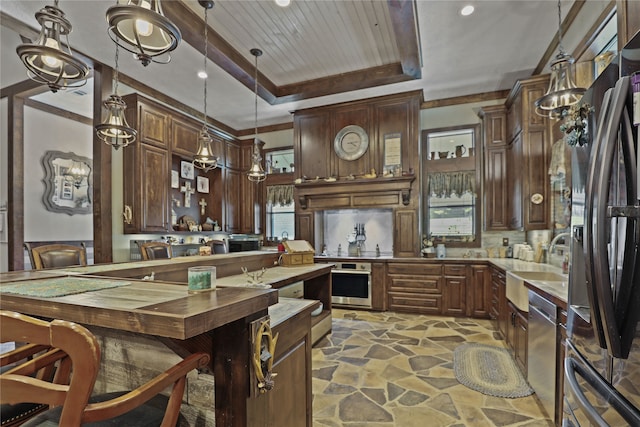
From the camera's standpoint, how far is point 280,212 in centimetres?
673

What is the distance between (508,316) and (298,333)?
2747mm

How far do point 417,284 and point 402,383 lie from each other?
7.34ft

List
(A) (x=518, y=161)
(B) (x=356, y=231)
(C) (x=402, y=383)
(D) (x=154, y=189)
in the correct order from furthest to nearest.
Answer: (B) (x=356, y=231)
(D) (x=154, y=189)
(A) (x=518, y=161)
(C) (x=402, y=383)

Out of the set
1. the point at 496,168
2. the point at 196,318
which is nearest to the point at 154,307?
the point at 196,318

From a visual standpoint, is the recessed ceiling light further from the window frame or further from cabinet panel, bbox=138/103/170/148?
cabinet panel, bbox=138/103/170/148

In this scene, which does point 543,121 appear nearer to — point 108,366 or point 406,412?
point 406,412

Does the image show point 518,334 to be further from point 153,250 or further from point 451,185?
point 153,250

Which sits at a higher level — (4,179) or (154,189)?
(4,179)

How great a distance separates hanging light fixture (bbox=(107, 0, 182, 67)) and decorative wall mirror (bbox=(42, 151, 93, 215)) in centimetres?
539

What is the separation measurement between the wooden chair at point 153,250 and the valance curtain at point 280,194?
10.2 ft

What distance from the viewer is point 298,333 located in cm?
162

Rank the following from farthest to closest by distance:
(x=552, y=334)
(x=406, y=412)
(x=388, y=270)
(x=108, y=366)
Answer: (x=388, y=270) → (x=406, y=412) → (x=552, y=334) → (x=108, y=366)

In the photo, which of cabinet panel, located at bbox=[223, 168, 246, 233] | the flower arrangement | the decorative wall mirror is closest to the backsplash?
cabinet panel, located at bbox=[223, 168, 246, 233]

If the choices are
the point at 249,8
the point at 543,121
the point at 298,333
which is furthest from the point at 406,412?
the point at 249,8
